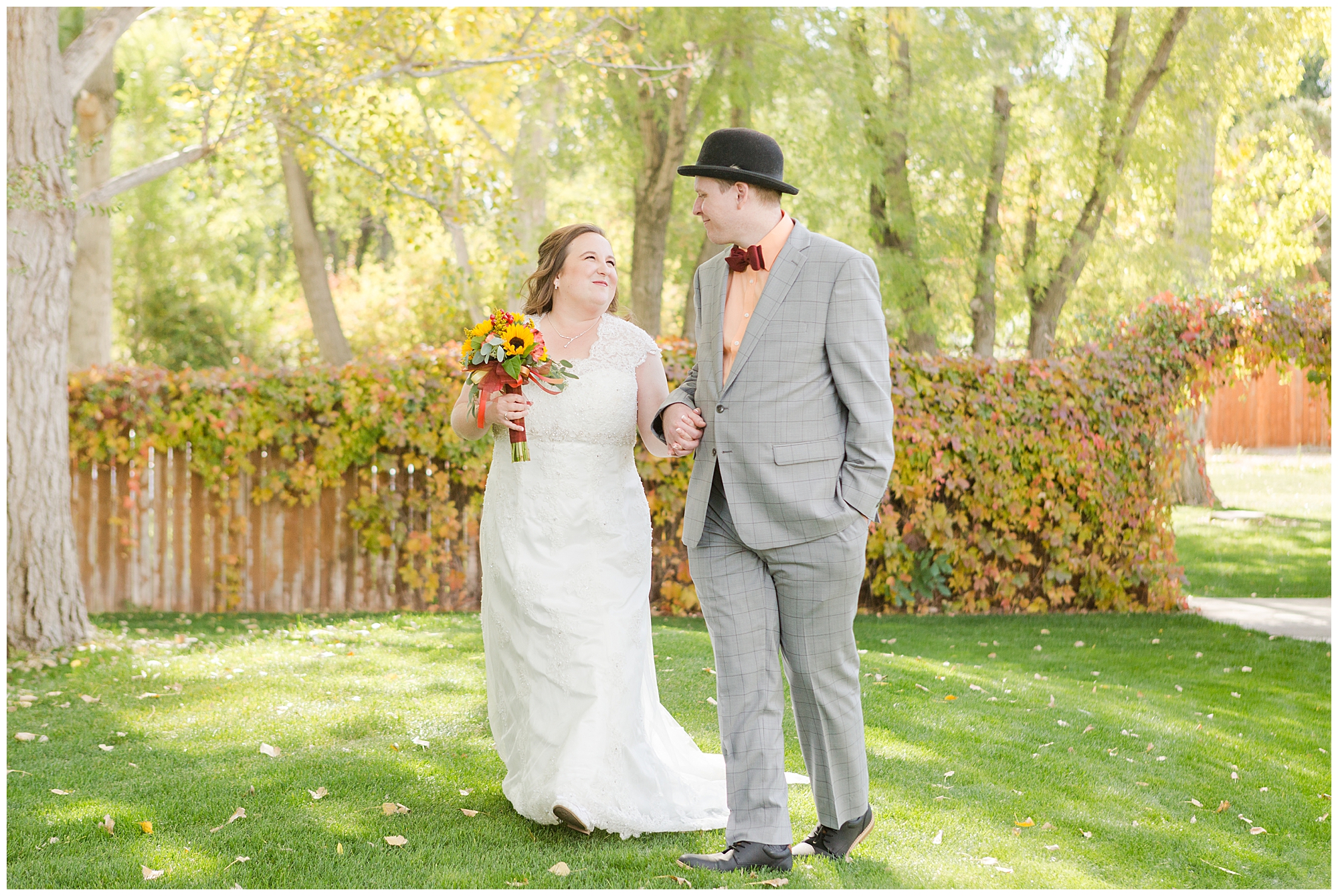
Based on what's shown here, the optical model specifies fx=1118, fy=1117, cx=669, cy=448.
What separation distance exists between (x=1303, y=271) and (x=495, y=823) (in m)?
20.6

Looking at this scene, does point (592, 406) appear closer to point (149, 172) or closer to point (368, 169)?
point (149, 172)

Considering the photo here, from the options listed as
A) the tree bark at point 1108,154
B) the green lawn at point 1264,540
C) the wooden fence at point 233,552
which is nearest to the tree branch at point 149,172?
the wooden fence at point 233,552

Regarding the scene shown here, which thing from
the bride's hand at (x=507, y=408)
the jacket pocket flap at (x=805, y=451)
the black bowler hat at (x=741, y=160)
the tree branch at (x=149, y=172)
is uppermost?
the tree branch at (x=149, y=172)

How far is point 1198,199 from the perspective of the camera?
14945 mm

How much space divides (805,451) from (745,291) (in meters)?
0.57

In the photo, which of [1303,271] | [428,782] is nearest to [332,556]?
[428,782]

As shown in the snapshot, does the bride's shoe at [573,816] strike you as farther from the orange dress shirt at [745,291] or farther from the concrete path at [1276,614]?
the concrete path at [1276,614]

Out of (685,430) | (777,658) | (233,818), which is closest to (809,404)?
(685,430)

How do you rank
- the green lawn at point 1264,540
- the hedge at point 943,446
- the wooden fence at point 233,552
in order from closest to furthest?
1. the hedge at point 943,446
2. the wooden fence at point 233,552
3. the green lawn at point 1264,540

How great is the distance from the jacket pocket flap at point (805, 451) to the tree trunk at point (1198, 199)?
996 cm

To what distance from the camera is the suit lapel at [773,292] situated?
3326 mm

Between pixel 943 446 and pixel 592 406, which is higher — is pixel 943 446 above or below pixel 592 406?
below

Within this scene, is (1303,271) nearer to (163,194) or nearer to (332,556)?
(332,556)

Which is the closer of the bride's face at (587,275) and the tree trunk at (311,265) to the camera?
the bride's face at (587,275)
